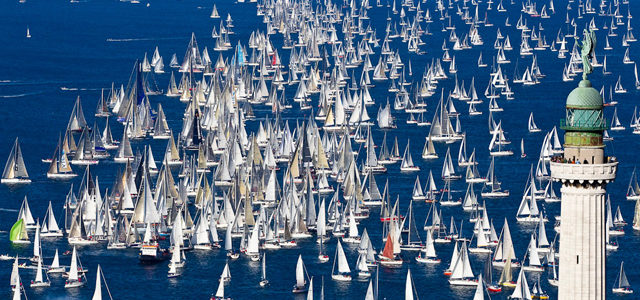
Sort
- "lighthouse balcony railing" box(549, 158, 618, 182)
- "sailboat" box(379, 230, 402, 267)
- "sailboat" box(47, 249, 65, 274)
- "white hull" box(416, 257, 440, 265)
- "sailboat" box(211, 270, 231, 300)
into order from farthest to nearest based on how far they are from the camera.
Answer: "white hull" box(416, 257, 440, 265) → "sailboat" box(379, 230, 402, 267) → "sailboat" box(47, 249, 65, 274) → "sailboat" box(211, 270, 231, 300) → "lighthouse balcony railing" box(549, 158, 618, 182)

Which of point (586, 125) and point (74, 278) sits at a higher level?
point (586, 125)

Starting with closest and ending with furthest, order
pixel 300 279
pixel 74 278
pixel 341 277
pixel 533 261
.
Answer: pixel 300 279, pixel 341 277, pixel 74 278, pixel 533 261

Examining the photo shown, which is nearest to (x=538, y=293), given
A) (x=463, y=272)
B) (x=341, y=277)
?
(x=463, y=272)

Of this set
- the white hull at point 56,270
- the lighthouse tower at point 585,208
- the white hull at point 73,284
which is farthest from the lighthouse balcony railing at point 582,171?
the white hull at point 56,270

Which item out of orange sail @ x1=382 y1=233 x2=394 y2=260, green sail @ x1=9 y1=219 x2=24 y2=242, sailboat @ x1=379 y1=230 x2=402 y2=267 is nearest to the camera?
sailboat @ x1=379 y1=230 x2=402 y2=267

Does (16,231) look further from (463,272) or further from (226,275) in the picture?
(463,272)

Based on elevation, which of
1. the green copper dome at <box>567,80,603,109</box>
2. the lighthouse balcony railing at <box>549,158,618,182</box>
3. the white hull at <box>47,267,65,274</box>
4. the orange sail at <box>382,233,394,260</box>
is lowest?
the white hull at <box>47,267,65,274</box>

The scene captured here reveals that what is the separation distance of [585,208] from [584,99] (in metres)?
4.00

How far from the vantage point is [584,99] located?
61.3 meters

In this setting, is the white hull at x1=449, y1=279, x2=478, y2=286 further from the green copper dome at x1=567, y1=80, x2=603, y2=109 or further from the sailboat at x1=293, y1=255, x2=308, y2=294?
the green copper dome at x1=567, y1=80, x2=603, y2=109

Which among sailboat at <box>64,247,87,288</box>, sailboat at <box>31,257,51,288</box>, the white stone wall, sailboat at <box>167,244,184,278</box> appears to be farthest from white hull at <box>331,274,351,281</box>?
the white stone wall

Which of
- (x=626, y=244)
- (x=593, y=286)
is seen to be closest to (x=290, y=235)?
(x=626, y=244)

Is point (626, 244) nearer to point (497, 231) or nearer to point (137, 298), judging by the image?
point (497, 231)

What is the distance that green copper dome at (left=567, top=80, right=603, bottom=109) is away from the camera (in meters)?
61.2
